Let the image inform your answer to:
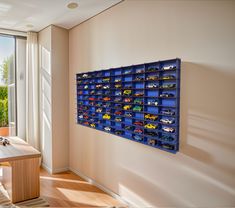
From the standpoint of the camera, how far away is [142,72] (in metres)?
2.47

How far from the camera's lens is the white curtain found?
4.20 meters

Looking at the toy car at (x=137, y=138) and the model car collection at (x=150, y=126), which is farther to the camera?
the toy car at (x=137, y=138)

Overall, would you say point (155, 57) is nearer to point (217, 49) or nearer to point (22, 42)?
point (217, 49)

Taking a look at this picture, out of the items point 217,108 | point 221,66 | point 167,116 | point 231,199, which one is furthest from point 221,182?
point 221,66

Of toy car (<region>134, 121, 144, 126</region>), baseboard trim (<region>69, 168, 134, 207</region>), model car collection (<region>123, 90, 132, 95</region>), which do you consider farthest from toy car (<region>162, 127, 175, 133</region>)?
baseboard trim (<region>69, 168, 134, 207</region>)

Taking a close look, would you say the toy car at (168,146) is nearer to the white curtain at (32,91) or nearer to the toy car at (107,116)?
the toy car at (107,116)

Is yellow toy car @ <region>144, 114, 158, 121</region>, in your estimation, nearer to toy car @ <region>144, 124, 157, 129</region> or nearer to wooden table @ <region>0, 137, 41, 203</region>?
toy car @ <region>144, 124, 157, 129</region>

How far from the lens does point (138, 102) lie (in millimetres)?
2564

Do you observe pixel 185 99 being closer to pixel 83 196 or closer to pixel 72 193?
pixel 83 196

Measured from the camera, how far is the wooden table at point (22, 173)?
9.11 ft

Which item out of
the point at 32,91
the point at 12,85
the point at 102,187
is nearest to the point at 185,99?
the point at 102,187

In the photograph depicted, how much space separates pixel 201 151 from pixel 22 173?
7.18 ft

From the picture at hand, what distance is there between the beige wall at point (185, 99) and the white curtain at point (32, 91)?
161 cm

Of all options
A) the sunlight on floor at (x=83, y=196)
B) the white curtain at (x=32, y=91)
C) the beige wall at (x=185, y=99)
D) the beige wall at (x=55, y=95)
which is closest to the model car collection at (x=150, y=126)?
the beige wall at (x=185, y=99)
